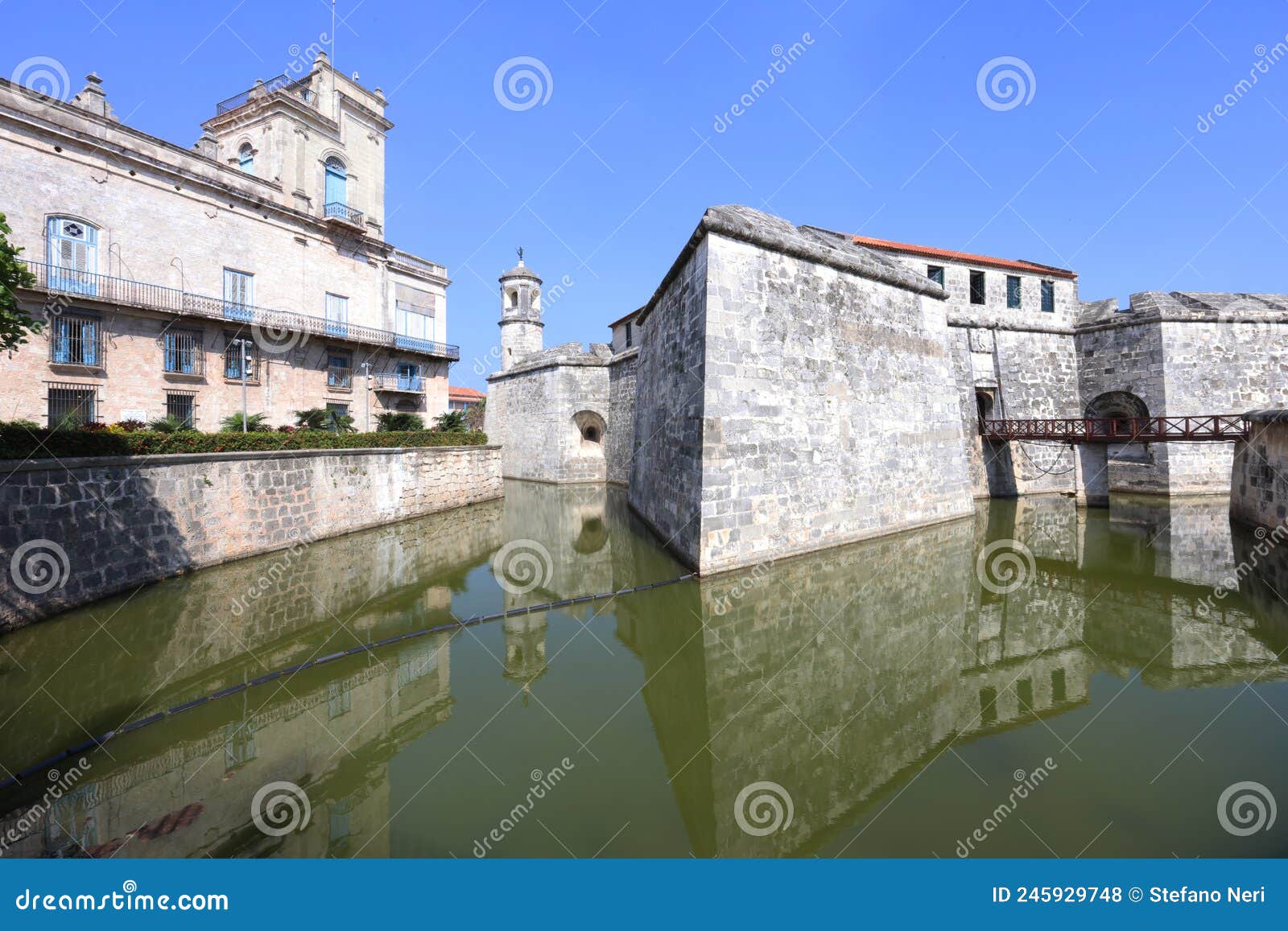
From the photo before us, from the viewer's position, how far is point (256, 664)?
5.54 metres

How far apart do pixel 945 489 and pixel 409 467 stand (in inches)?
528

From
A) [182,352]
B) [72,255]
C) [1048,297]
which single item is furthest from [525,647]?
[1048,297]

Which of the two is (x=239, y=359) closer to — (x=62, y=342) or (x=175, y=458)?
(x=62, y=342)

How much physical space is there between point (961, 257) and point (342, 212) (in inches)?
822

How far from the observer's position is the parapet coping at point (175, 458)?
6566mm

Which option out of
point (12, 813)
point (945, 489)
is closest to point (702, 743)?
point (12, 813)

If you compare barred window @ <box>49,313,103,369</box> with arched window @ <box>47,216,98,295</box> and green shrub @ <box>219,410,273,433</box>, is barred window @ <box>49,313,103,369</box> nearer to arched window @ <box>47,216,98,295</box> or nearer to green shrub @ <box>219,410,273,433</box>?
arched window @ <box>47,216,98,295</box>

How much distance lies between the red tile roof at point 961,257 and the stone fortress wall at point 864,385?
0.21 ft

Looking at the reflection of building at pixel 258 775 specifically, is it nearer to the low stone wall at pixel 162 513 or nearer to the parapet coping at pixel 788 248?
the low stone wall at pixel 162 513

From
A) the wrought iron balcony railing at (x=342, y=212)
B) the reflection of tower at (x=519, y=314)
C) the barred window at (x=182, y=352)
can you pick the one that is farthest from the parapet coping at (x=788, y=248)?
the reflection of tower at (x=519, y=314)

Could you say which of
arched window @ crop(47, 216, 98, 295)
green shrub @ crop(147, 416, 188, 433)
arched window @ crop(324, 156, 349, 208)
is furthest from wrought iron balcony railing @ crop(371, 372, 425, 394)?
green shrub @ crop(147, 416, 188, 433)

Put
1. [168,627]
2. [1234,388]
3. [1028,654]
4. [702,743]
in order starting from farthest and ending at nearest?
1. [1234,388]
2. [168,627]
3. [1028,654]
4. [702,743]

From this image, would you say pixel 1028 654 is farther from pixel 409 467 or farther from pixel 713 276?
pixel 409 467

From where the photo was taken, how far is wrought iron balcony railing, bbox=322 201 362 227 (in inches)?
732
